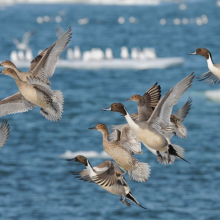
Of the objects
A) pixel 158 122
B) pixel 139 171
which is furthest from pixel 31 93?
pixel 139 171

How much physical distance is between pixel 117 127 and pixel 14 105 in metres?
1.77

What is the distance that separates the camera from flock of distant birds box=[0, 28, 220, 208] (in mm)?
8641

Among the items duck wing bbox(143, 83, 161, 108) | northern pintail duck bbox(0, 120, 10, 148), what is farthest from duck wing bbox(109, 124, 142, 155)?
northern pintail duck bbox(0, 120, 10, 148)

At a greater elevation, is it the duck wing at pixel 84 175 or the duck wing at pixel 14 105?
the duck wing at pixel 14 105

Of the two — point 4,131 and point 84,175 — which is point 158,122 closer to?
point 84,175

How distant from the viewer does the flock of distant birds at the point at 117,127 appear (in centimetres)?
864

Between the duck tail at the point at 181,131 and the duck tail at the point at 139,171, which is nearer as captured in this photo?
the duck tail at the point at 139,171

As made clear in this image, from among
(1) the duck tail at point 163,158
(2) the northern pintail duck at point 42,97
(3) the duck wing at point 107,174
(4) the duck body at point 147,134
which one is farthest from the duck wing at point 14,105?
(1) the duck tail at point 163,158

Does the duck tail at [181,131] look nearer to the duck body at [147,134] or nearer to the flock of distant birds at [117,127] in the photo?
the flock of distant birds at [117,127]

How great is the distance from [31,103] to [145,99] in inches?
77.1

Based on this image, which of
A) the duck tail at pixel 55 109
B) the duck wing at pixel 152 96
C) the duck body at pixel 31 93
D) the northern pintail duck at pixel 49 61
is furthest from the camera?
the duck wing at pixel 152 96

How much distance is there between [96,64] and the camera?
7719cm

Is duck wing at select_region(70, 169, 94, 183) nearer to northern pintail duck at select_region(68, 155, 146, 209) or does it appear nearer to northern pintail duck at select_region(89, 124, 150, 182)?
northern pintail duck at select_region(68, 155, 146, 209)

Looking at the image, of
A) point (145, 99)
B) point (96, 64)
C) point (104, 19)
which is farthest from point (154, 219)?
point (104, 19)
